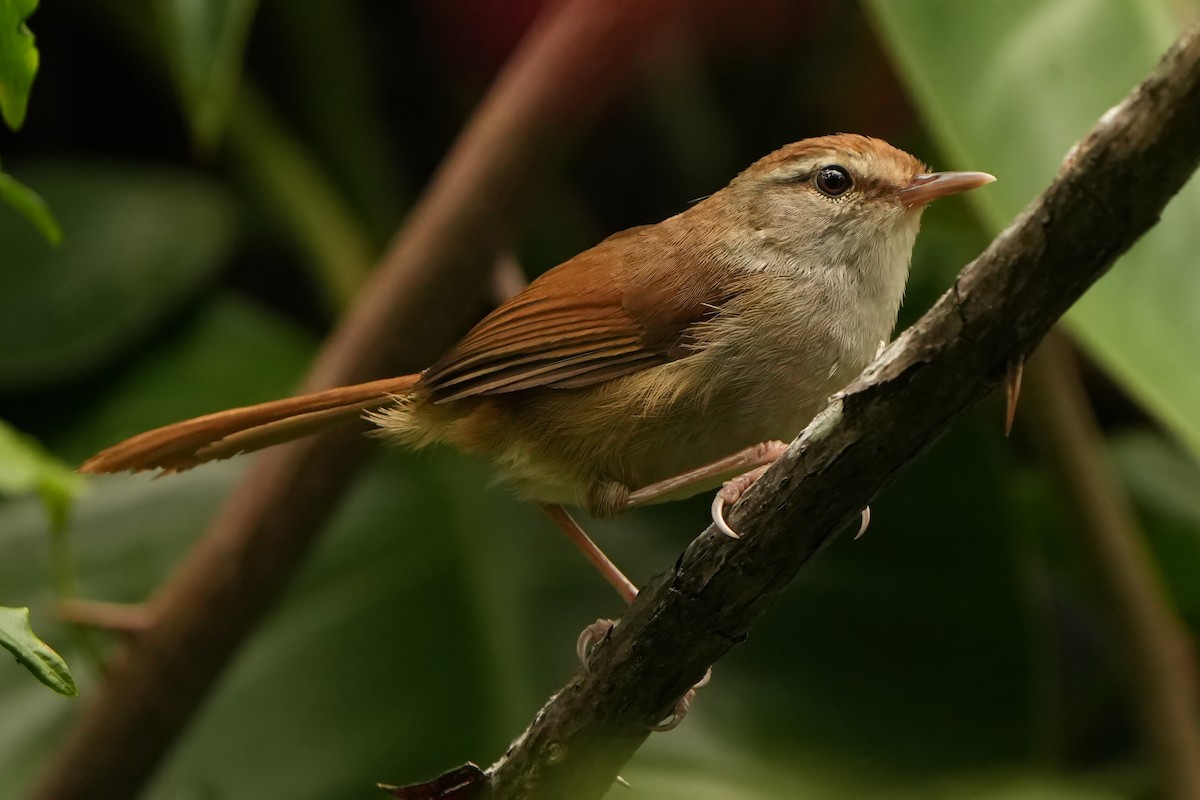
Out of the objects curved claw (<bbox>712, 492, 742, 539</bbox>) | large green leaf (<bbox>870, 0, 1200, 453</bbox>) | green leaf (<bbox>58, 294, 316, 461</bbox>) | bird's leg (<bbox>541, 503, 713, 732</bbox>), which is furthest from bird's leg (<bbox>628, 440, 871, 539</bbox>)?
green leaf (<bbox>58, 294, 316, 461</bbox>)

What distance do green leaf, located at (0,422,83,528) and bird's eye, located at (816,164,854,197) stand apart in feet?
4.28

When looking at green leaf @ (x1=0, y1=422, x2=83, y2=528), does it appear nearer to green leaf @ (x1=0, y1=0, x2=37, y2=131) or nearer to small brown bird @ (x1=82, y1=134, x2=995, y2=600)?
small brown bird @ (x1=82, y1=134, x2=995, y2=600)

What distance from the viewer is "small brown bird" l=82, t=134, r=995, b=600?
188 centimetres

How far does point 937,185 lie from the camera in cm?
186

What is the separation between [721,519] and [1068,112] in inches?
41.4

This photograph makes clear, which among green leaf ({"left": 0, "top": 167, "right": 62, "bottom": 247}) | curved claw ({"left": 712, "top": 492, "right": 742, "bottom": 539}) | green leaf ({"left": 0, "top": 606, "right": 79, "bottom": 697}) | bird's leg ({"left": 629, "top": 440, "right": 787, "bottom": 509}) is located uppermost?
bird's leg ({"left": 629, "top": 440, "right": 787, "bottom": 509})

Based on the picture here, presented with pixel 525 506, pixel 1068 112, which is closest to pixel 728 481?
pixel 1068 112

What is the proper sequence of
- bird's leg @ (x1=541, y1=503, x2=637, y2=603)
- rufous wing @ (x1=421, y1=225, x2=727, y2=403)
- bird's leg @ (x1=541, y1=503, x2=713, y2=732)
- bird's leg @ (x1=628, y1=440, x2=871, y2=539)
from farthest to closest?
bird's leg @ (x1=541, y1=503, x2=637, y2=603) → rufous wing @ (x1=421, y1=225, x2=727, y2=403) → bird's leg @ (x1=541, y1=503, x2=713, y2=732) → bird's leg @ (x1=628, y1=440, x2=871, y2=539)

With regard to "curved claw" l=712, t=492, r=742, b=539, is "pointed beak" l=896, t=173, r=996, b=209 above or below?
above

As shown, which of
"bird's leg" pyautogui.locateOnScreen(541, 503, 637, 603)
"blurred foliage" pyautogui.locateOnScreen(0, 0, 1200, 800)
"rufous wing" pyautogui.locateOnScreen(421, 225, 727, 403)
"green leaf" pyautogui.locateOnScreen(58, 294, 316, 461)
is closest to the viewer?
"rufous wing" pyautogui.locateOnScreen(421, 225, 727, 403)

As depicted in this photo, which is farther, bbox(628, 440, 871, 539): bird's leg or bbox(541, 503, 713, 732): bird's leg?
bbox(541, 503, 713, 732): bird's leg

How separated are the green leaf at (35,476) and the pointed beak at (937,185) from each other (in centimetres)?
139

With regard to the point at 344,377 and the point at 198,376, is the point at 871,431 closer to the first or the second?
the point at 344,377

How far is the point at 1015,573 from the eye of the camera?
110 inches
